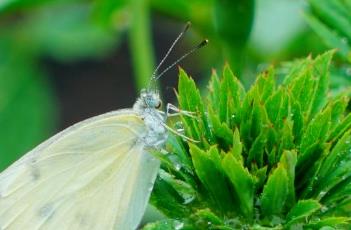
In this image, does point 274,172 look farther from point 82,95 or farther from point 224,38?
point 82,95

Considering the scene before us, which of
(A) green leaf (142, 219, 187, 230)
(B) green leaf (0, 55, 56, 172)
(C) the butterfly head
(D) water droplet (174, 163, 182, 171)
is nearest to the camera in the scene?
(A) green leaf (142, 219, 187, 230)

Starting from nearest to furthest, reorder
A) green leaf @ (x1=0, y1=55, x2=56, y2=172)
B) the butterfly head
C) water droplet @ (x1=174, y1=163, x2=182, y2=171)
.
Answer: water droplet @ (x1=174, y1=163, x2=182, y2=171) < the butterfly head < green leaf @ (x1=0, y1=55, x2=56, y2=172)

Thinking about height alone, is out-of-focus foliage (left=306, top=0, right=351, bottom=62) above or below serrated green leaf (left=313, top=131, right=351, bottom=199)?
above

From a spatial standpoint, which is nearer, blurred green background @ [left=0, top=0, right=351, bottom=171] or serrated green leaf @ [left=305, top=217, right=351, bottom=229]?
serrated green leaf @ [left=305, top=217, right=351, bottom=229]

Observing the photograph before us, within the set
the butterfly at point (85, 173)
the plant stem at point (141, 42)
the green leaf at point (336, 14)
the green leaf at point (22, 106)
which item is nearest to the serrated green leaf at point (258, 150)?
the butterfly at point (85, 173)

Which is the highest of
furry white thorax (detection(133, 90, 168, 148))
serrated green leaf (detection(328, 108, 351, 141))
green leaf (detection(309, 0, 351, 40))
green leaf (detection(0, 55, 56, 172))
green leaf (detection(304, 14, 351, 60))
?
green leaf (detection(0, 55, 56, 172))

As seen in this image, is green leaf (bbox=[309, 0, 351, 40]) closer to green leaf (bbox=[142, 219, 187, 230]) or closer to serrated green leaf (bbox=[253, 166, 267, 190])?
serrated green leaf (bbox=[253, 166, 267, 190])

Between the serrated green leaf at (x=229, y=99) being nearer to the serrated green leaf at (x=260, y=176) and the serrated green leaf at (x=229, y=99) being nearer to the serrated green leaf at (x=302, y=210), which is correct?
the serrated green leaf at (x=260, y=176)

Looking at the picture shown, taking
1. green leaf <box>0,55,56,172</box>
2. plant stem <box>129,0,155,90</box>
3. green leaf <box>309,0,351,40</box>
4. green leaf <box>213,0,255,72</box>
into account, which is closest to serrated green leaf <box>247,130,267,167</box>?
green leaf <box>309,0,351,40</box>
